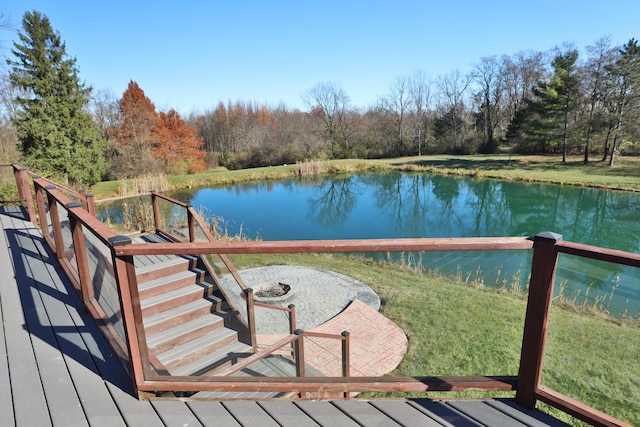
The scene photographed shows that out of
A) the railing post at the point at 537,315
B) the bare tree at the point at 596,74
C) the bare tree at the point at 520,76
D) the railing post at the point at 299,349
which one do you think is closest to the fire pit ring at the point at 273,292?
the railing post at the point at 299,349

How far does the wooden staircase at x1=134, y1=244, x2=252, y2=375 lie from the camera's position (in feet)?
14.3

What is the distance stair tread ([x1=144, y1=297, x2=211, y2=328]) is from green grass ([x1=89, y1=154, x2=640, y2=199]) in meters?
16.6

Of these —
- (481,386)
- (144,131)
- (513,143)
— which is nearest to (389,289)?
(481,386)

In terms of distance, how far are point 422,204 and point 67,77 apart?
20.7 meters

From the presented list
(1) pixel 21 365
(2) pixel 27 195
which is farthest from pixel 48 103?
(1) pixel 21 365

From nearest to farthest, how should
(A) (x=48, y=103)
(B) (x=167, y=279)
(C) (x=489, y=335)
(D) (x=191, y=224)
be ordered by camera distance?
(B) (x=167, y=279) → (C) (x=489, y=335) → (D) (x=191, y=224) → (A) (x=48, y=103)

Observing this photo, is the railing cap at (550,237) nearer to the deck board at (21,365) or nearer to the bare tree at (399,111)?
the deck board at (21,365)

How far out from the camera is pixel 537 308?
1.64 meters

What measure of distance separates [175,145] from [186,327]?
26483 millimetres

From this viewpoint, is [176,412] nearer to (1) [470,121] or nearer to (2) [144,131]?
(2) [144,131]

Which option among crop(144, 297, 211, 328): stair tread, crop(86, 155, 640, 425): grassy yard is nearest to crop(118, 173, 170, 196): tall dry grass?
crop(86, 155, 640, 425): grassy yard

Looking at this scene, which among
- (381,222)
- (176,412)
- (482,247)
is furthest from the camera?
(381,222)

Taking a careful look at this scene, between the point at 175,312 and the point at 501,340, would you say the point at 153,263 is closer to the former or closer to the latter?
the point at 175,312

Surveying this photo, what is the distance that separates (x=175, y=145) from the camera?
2806 cm
